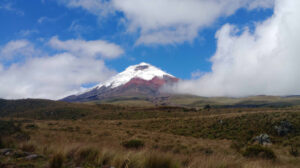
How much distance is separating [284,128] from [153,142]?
1658 centimetres

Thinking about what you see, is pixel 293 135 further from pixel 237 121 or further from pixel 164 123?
pixel 164 123

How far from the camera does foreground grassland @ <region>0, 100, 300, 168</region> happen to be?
564 cm

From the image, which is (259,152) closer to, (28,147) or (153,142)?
(153,142)

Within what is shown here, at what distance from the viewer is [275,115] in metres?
29.1

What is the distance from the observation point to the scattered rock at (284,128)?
75.5ft

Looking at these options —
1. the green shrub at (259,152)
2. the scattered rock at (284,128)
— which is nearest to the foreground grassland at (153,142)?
the green shrub at (259,152)

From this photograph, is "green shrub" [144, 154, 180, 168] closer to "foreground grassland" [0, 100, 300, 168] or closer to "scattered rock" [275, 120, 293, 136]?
"foreground grassland" [0, 100, 300, 168]

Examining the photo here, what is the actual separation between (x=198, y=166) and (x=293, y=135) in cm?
2218

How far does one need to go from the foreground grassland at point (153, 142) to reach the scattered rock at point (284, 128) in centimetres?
40

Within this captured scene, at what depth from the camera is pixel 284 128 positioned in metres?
23.3

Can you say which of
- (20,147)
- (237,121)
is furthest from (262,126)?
(20,147)

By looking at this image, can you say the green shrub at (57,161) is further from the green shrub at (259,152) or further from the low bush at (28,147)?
the green shrub at (259,152)

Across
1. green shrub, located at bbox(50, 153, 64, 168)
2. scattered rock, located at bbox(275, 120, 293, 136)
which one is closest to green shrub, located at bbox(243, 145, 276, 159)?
green shrub, located at bbox(50, 153, 64, 168)

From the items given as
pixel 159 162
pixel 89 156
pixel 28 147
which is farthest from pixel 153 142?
pixel 159 162
